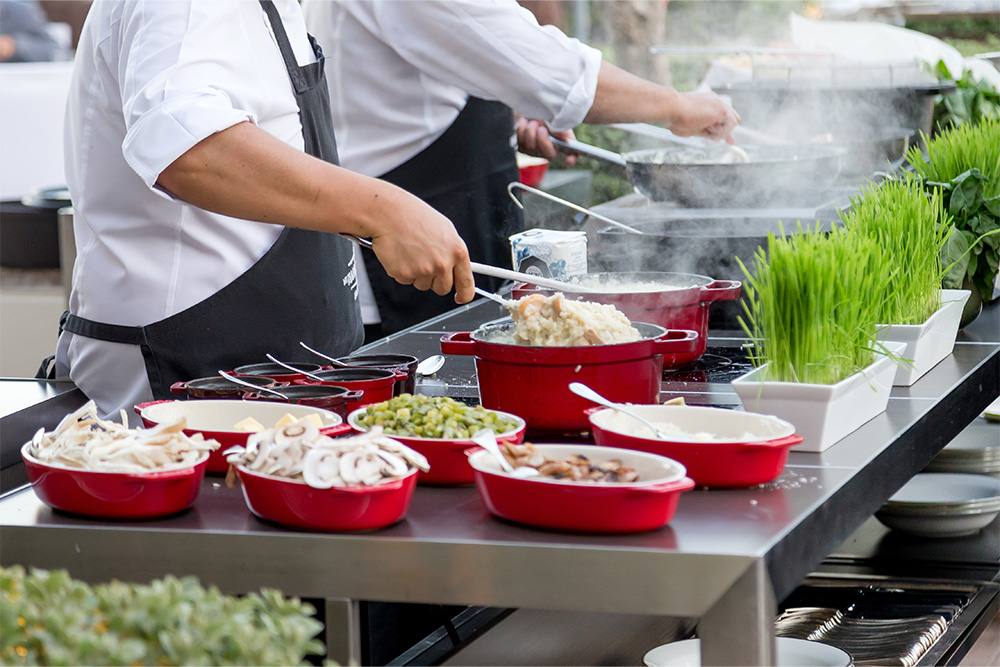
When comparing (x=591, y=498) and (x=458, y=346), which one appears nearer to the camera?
(x=591, y=498)

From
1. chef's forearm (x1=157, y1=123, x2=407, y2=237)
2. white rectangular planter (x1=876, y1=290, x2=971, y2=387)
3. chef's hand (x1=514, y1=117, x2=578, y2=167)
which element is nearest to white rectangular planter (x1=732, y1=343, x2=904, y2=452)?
white rectangular planter (x1=876, y1=290, x2=971, y2=387)

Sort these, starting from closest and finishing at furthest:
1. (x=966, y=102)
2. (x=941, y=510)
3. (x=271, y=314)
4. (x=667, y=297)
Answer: (x=667, y=297)
(x=271, y=314)
(x=941, y=510)
(x=966, y=102)

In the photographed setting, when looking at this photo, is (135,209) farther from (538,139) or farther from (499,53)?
(538,139)

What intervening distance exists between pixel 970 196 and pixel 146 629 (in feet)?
6.90

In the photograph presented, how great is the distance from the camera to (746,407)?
1.66 meters

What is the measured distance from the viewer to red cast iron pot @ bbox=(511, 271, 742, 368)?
2.00m

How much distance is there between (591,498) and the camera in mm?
1242

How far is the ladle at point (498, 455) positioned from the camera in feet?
4.26

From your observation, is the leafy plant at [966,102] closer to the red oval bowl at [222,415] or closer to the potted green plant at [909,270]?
the potted green plant at [909,270]

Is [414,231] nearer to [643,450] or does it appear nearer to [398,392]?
[398,392]

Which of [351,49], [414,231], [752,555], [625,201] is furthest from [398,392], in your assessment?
[625,201]

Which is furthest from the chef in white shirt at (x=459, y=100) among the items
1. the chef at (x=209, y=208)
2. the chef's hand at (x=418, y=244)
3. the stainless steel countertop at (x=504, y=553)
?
the stainless steel countertop at (x=504, y=553)

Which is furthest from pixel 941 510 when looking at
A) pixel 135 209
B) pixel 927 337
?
Result: pixel 135 209

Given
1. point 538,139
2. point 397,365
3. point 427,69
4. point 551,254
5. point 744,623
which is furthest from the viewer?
point 538,139
